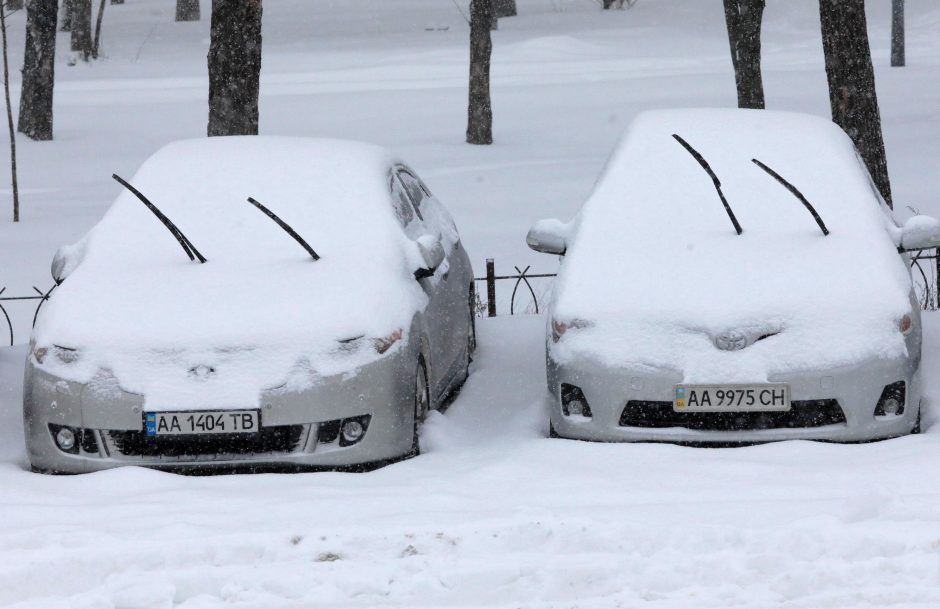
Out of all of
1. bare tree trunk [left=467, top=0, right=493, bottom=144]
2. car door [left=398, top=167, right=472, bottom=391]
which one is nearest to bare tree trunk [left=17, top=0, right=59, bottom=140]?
bare tree trunk [left=467, top=0, right=493, bottom=144]

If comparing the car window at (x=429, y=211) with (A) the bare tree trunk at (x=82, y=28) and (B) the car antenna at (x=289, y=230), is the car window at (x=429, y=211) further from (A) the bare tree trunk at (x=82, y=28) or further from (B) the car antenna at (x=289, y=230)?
(A) the bare tree trunk at (x=82, y=28)

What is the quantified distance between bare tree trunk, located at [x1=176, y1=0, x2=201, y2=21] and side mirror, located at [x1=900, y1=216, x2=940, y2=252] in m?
36.0

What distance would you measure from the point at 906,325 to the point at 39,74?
18.0m

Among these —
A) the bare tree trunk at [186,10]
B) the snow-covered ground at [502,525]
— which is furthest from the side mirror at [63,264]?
the bare tree trunk at [186,10]

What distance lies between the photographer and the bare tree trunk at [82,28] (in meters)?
A: 31.3

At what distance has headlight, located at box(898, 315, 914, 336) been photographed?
5887 millimetres

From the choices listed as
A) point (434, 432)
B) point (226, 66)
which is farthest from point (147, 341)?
point (226, 66)

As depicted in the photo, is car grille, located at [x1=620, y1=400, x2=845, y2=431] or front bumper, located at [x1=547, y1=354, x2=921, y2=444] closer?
front bumper, located at [x1=547, y1=354, x2=921, y2=444]

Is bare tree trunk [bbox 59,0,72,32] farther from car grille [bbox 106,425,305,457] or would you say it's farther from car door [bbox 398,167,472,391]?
car grille [bbox 106,425,305,457]

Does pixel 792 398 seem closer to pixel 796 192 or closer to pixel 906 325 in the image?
pixel 906 325

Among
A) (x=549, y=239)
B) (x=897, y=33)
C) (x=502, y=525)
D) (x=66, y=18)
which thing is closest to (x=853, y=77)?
(x=549, y=239)

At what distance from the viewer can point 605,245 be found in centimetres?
Answer: 658

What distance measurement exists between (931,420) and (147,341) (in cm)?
362

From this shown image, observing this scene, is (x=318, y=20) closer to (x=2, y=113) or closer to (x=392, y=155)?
(x=2, y=113)
